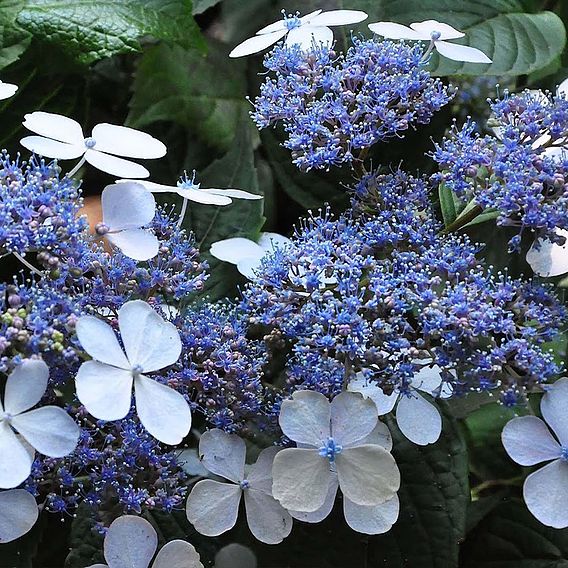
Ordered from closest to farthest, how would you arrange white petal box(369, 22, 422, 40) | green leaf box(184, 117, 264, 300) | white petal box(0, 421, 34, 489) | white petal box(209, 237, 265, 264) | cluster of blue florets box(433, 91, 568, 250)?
white petal box(0, 421, 34, 489) < cluster of blue florets box(433, 91, 568, 250) < white petal box(369, 22, 422, 40) < white petal box(209, 237, 265, 264) < green leaf box(184, 117, 264, 300)

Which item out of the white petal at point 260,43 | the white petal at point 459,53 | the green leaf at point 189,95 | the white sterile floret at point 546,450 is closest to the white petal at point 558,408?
the white sterile floret at point 546,450

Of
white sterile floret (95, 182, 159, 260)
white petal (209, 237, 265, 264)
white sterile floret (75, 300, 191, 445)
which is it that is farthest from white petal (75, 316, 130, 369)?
white petal (209, 237, 265, 264)

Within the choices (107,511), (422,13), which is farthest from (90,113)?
(107,511)

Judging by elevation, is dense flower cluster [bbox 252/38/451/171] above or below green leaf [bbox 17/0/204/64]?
above

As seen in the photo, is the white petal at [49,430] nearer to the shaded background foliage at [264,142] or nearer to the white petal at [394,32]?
the shaded background foliage at [264,142]

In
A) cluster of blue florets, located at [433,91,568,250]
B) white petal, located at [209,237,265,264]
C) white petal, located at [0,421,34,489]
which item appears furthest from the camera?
white petal, located at [209,237,265,264]

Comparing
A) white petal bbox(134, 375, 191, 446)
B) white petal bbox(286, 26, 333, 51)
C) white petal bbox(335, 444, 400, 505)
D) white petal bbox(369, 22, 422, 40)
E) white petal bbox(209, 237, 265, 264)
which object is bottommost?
white petal bbox(209, 237, 265, 264)

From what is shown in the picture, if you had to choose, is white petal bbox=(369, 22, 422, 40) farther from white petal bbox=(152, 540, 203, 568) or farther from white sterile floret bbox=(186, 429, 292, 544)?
white petal bbox=(152, 540, 203, 568)
